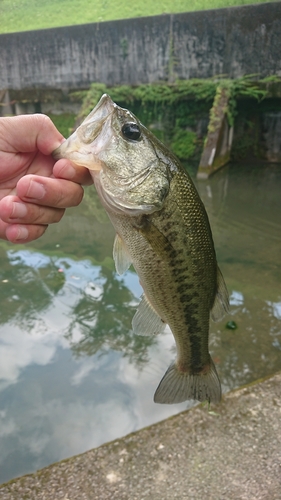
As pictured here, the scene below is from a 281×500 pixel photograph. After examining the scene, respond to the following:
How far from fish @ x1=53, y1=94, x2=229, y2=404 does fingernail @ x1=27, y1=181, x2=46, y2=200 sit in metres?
0.20

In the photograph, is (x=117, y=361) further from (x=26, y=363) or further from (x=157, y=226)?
(x=157, y=226)

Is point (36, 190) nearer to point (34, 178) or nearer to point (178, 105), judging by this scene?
point (34, 178)

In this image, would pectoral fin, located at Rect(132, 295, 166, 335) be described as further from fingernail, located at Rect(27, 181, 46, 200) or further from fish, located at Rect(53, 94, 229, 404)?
fingernail, located at Rect(27, 181, 46, 200)

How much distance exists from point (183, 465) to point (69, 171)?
201cm

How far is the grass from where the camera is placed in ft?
50.5

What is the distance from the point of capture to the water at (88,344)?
10.3ft

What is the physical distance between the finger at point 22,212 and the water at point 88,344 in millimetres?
1947

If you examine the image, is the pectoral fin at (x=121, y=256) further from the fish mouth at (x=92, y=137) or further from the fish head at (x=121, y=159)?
the fish mouth at (x=92, y=137)

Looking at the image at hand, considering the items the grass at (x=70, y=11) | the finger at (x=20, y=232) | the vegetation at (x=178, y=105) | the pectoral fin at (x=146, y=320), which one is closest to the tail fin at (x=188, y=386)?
the pectoral fin at (x=146, y=320)

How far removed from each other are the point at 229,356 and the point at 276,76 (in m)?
10.2

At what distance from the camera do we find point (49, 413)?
329cm

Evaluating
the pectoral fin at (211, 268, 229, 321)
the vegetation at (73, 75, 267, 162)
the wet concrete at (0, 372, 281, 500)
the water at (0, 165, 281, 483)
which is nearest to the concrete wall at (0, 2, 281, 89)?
the vegetation at (73, 75, 267, 162)

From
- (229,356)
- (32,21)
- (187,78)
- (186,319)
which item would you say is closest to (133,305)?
(229,356)

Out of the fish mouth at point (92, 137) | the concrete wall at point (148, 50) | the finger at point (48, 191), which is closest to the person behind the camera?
the fish mouth at point (92, 137)
